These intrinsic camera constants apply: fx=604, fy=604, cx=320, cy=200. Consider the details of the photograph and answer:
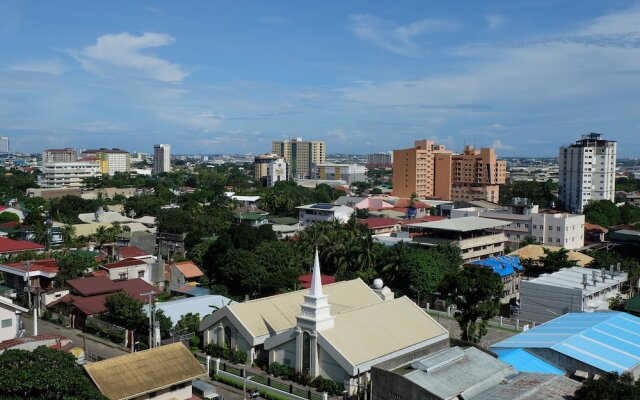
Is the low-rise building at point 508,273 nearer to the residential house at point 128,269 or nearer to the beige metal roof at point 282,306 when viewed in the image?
the beige metal roof at point 282,306

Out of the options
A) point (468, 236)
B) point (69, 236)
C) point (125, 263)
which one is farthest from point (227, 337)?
point (69, 236)

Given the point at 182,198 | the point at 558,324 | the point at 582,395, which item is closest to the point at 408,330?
the point at 558,324

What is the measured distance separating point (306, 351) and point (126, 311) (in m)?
11.1

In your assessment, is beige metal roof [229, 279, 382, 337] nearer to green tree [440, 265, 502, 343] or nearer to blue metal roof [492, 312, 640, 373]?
green tree [440, 265, 502, 343]

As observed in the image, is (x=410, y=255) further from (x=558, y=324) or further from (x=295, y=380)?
(x=295, y=380)

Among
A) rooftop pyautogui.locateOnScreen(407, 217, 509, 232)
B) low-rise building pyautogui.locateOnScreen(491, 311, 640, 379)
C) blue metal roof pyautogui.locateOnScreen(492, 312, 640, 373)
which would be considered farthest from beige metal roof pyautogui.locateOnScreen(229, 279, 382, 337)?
rooftop pyautogui.locateOnScreen(407, 217, 509, 232)

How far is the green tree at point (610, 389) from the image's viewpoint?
59.8 feet

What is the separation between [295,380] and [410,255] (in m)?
19.6

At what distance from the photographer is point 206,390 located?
84.4ft

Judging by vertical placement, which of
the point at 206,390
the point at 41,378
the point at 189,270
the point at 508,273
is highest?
the point at 41,378

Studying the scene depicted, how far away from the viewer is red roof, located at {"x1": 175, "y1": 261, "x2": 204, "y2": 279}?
Result: 48072 millimetres

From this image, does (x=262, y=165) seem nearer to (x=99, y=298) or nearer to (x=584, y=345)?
(x=99, y=298)

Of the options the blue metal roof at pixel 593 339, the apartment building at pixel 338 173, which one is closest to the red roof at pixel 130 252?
the blue metal roof at pixel 593 339

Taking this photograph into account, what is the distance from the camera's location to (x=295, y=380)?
27.5 m
